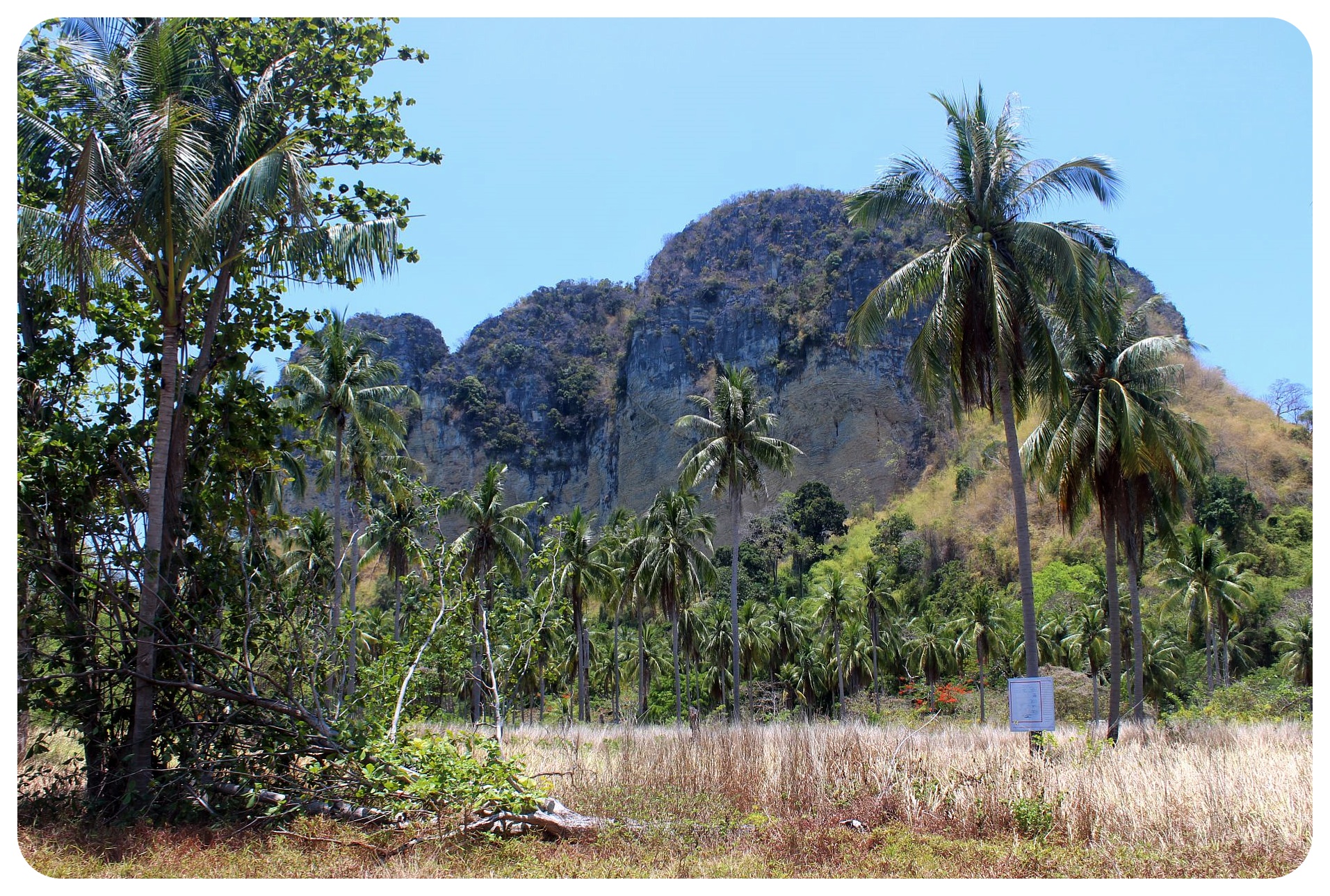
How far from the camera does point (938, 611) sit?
203 feet

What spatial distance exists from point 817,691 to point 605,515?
169 ft

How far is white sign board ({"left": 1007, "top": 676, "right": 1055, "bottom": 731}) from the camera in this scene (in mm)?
10328

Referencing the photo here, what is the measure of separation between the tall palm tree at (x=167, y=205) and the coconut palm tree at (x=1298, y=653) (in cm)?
4219

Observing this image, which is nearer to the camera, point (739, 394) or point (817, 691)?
point (739, 394)

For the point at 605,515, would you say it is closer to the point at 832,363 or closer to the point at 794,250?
the point at 832,363

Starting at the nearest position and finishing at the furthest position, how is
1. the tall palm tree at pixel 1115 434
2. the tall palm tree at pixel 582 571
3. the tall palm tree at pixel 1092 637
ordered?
the tall palm tree at pixel 1115 434, the tall palm tree at pixel 582 571, the tall palm tree at pixel 1092 637

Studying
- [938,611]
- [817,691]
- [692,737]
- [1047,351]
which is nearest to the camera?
[692,737]

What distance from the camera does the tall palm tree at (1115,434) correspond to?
17.6 m

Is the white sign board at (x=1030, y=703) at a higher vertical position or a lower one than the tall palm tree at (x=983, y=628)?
higher

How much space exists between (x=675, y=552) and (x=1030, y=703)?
71.4 ft

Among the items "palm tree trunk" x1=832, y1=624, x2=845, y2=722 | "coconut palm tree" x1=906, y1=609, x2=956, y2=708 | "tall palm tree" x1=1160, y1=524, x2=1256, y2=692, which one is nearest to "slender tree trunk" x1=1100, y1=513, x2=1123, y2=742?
"tall palm tree" x1=1160, y1=524, x2=1256, y2=692

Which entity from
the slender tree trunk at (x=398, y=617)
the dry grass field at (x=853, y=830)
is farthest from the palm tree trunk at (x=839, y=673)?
the dry grass field at (x=853, y=830)

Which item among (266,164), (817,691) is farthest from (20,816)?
(817,691)

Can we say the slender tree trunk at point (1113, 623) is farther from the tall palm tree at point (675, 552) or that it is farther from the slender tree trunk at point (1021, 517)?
the tall palm tree at point (675, 552)
